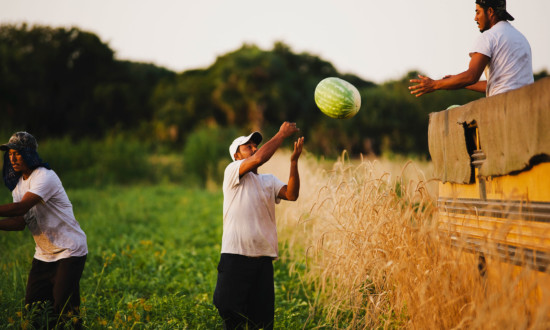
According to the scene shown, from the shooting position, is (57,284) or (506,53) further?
(57,284)

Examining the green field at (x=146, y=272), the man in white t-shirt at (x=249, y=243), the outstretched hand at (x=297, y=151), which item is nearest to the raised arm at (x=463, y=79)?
Result: the outstretched hand at (x=297, y=151)

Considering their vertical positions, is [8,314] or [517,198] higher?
[517,198]

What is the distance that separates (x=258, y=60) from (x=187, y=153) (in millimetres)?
16043

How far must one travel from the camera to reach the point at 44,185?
13.6 feet

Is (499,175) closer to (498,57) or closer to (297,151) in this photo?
(498,57)

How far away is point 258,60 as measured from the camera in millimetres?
37625

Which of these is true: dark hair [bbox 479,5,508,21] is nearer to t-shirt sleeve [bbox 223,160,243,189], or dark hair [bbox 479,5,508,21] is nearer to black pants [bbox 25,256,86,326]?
t-shirt sleeve [bbox 223,160,243,189]

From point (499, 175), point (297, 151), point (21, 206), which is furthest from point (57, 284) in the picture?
point (499, 175)

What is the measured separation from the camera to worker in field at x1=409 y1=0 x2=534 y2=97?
11.8 feet

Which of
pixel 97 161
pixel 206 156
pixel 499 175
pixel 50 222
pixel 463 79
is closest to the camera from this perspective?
pixel 499 175

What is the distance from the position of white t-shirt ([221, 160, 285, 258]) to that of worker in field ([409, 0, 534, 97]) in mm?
1579

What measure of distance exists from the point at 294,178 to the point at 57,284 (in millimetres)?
2361

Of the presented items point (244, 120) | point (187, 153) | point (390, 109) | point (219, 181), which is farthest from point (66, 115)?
point (390, 109)

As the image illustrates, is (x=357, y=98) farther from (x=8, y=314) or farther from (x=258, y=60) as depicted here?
(x=258, y=60)
